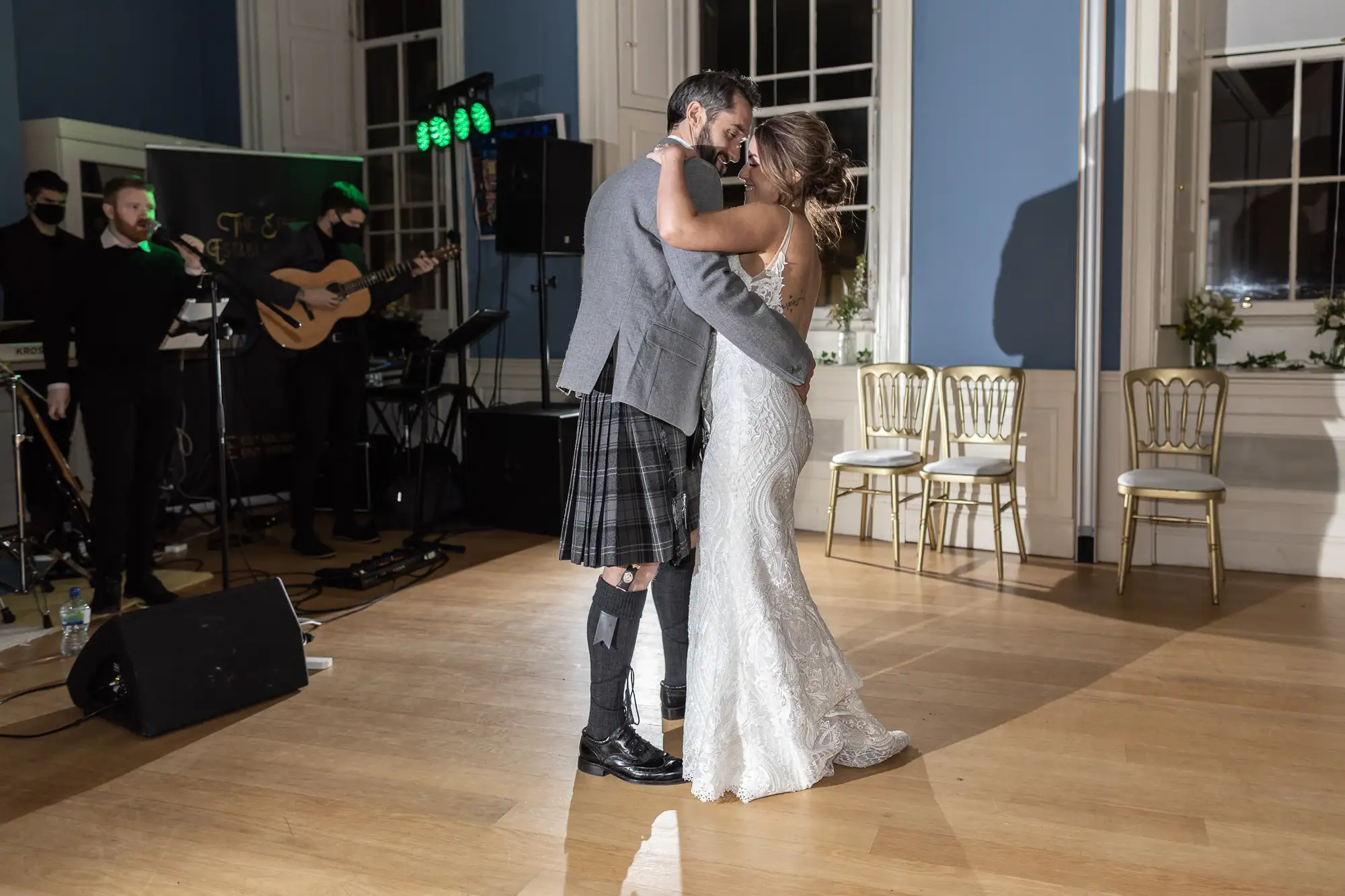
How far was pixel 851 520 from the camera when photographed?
5.99 metres

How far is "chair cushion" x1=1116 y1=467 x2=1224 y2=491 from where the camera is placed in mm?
4551

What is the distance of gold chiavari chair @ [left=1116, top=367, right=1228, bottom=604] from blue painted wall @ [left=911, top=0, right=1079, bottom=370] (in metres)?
0.46

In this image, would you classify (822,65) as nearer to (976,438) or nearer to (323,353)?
(976,438)

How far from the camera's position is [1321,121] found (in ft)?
17.5

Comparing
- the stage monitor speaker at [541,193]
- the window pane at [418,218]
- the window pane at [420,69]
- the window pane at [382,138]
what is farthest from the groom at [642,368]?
the window pane at [382,138]

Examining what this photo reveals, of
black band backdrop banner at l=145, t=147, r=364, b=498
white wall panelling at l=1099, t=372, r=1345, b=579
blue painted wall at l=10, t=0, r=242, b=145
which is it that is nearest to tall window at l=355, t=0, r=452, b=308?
black band backdrop banner at l=145, t=147, r=364, b=498

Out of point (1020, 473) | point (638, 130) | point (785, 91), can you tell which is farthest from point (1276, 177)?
point (638, 130)

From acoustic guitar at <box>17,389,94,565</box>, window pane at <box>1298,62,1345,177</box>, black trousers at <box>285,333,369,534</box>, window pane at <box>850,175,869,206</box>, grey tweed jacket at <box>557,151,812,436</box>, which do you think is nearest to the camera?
grey tweed jacket at <box>557,151,812,436</box>

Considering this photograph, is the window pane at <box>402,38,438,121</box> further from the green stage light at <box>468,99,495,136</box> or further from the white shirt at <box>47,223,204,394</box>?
the white shirt at <box>47,223,204,394</box>

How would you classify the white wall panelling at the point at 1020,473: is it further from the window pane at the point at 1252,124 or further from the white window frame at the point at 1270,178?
the window pane at the point at 1252,124

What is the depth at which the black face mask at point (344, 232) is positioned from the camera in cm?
562

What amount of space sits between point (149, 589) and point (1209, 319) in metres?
4.59

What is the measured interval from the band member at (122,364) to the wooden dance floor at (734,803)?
2.35ft

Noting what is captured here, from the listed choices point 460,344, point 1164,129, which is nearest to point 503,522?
point 460,344
